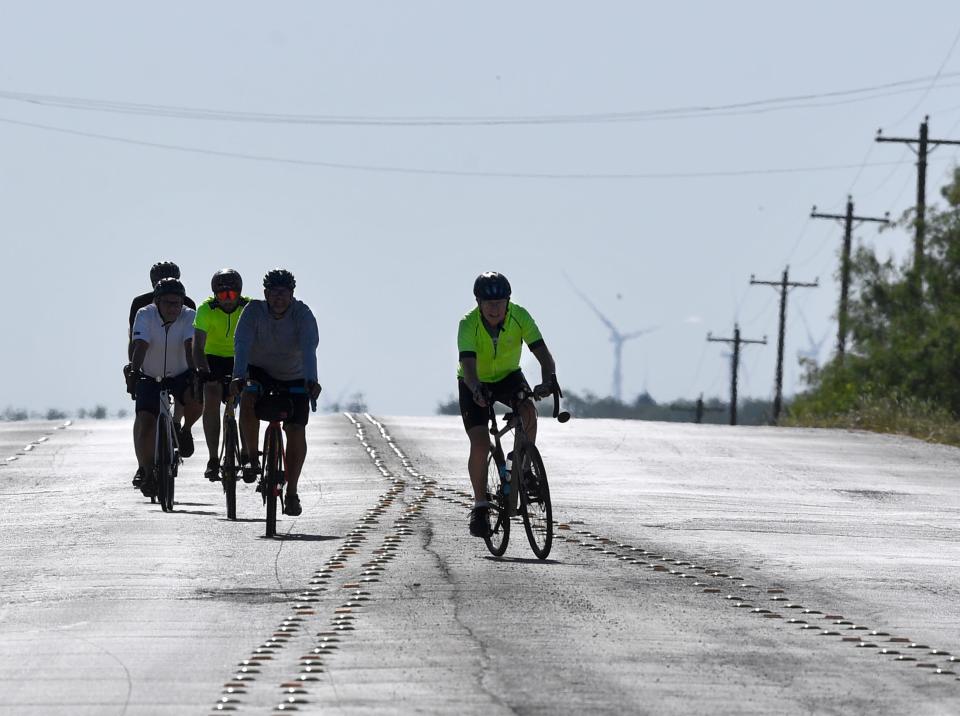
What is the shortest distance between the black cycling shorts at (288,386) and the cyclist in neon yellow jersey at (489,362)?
179 centimetres

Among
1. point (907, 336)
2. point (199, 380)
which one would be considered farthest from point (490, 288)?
point (907, 336)

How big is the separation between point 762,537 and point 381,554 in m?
3.30

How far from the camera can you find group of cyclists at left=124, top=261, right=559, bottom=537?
40.7ft

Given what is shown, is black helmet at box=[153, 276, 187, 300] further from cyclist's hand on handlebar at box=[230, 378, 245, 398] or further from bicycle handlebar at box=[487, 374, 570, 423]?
bicycle handlebar at box=[487, 374, 570, 423]

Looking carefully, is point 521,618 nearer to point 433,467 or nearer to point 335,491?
point 335,491

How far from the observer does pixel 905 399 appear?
45219mm

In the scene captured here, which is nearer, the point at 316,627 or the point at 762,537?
the point at 316,627

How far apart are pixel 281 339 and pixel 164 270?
3272 millimetres

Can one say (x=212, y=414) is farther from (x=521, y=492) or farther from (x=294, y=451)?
(x=521, y=492)

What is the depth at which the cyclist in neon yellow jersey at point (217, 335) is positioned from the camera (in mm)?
16359

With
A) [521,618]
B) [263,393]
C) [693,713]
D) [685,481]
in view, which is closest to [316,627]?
[521,618]

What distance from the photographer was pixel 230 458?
1532cm

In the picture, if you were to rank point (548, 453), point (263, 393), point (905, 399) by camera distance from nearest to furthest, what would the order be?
point (263, 393) < point (548, 453) < point (905, 399)

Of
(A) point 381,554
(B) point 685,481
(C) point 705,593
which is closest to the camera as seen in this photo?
(C) point 705,593
